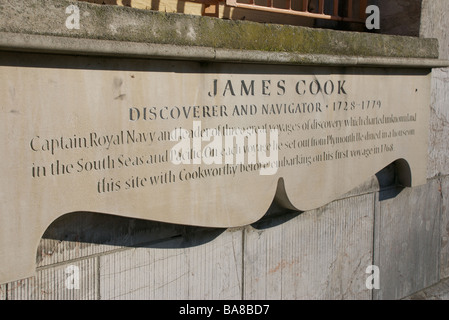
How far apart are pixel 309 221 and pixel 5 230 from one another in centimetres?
183

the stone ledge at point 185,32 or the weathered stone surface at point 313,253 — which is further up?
the stone ledge at point 185,32

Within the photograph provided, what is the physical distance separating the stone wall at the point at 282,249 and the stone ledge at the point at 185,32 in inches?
0.6

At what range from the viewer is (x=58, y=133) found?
2.18 metres

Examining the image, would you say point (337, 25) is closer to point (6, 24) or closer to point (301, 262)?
point (301, 262)

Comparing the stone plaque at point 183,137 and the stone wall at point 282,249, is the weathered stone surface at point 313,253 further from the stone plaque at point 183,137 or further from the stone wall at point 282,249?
the stone plaque at point 183,137

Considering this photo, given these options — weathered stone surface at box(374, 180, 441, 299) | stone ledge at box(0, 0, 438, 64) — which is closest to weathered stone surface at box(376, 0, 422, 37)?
stone ledge at box(0, 0, 438, 64)

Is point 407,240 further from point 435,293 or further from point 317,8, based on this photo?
point 317,8

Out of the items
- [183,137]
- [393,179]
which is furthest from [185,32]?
[393,179]

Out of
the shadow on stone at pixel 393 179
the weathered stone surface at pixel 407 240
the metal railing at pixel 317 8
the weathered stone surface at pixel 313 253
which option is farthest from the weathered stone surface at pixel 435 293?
the metal railing at pixel 317 8

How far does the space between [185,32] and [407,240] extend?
7.61 ft

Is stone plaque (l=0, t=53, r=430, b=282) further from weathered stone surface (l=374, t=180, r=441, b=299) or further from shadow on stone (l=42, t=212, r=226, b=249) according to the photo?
weathered stone surface (l=374, t=180, r=441, b=299)

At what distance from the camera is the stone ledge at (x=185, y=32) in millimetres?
2094

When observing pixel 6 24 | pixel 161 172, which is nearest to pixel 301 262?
pixel 161 172

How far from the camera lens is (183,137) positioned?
2.57 meters
